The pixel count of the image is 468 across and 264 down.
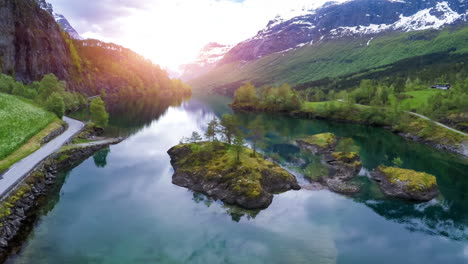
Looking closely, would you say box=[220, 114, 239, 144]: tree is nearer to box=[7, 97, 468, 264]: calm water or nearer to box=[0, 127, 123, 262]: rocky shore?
box=[7, 97, 468, 264]: calm water

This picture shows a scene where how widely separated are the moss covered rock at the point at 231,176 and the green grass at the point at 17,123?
34694 mm

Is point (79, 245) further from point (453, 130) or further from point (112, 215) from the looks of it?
point (453, 130)

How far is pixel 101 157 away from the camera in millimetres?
73188

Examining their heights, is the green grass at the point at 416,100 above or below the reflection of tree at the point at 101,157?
above

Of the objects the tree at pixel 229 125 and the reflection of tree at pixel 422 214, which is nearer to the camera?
the reflection of tree at pixel 422 214

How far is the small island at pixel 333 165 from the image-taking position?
58513mm

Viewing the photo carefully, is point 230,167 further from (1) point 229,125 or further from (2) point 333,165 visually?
(2) point 333,165

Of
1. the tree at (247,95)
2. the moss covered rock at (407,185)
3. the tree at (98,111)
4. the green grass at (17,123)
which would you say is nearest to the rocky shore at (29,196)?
the green grass at (17,123)

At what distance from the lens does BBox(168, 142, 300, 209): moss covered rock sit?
164 ft

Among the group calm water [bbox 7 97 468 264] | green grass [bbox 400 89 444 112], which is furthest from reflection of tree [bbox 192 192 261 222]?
green grass [bbox 400 89 444 112]

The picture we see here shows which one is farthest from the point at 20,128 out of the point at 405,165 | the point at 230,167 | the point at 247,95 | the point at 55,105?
the point at 247,95

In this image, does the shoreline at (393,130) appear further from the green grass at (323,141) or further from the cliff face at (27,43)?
the cliff face at (27,43)

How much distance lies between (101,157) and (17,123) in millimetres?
22104

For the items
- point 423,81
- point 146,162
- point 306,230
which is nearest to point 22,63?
point 146,162
